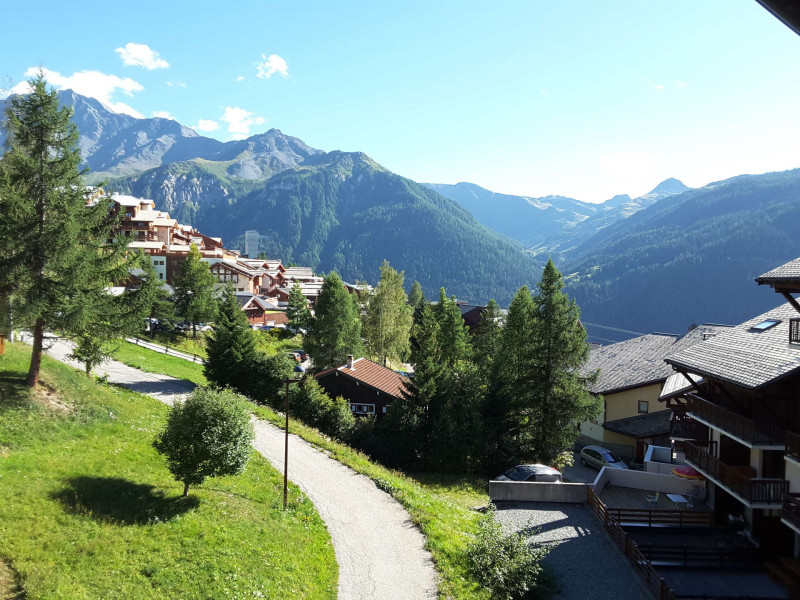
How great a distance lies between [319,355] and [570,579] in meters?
33.3

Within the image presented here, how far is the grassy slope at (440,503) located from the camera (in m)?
16.5

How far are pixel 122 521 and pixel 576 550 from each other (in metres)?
16.7

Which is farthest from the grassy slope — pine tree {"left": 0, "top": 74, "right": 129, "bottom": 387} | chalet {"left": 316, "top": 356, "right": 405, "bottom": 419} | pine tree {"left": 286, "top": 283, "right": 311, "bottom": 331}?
pine tree {"left": 286, "top": 283, "right": 311, "bottom": 331}

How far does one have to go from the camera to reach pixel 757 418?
63.3ft

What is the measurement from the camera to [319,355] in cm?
4797

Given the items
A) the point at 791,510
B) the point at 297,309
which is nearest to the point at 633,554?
the point at 791,510

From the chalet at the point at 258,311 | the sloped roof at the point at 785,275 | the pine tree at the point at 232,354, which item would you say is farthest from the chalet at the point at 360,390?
the chalet at the point at 258,311

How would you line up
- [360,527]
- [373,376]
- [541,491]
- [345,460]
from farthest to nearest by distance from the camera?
[373,376]
[345,460]
[541,491]
[360,527]

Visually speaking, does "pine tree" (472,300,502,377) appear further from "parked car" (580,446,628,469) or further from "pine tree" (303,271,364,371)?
"parked car" (580,446,628,469)

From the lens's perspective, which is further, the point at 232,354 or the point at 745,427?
the point at 232,354

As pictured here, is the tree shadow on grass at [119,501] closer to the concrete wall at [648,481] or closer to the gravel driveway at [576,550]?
the gravel driveway at [576,550]

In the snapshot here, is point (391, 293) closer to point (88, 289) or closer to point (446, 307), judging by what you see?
point (446, 307)

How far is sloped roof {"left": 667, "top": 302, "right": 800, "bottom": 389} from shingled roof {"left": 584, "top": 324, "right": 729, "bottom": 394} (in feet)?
48.8

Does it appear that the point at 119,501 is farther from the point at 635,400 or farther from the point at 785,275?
the point at 635,400
